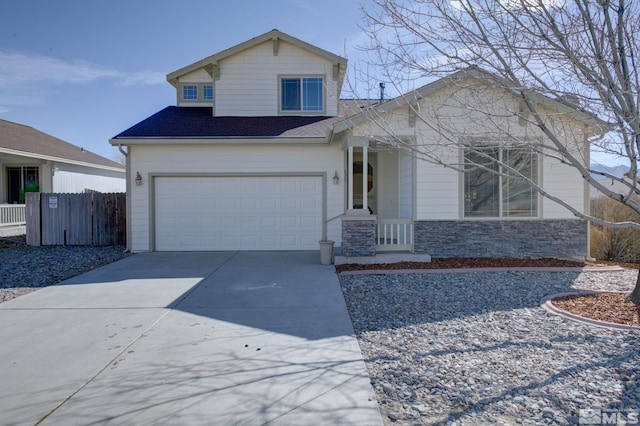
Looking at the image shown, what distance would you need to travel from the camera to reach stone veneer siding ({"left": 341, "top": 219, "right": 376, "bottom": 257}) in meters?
9.76

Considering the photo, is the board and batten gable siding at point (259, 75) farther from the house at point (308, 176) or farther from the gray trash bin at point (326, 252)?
the gray trash bin at point (326, 252)

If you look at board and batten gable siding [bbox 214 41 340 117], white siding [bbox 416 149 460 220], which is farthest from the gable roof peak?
white siding [bbox 416 149 460 220]

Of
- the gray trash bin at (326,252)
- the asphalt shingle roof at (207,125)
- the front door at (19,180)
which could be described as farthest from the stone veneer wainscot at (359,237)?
the front door at (19,180)

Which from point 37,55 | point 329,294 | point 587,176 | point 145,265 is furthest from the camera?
point 37,55

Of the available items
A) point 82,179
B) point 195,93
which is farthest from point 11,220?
point 195,93

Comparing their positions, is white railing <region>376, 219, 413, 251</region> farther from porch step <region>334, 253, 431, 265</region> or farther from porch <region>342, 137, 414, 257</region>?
porch step <region>334, 253, 431, 265</region>

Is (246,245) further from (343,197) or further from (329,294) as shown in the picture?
(329,294)

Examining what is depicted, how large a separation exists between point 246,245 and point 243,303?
5.71 metres

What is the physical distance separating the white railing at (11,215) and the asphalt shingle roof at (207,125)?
7.94m

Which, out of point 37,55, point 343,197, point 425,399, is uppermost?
point 37,55

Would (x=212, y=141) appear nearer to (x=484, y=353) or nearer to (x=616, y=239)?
(x=484, y=353)

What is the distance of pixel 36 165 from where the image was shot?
1939cm

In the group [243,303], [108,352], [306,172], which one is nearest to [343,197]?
[306,172]

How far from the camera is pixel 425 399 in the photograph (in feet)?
11.3
